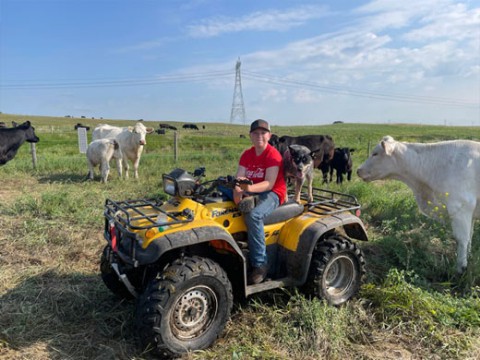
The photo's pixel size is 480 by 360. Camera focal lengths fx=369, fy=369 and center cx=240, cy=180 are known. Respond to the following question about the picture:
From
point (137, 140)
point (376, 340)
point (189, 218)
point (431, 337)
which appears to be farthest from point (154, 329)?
point (137, 140)

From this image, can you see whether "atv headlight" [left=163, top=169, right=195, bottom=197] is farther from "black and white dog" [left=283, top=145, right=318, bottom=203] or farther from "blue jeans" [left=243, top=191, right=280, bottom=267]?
"black and white dog" [left=283, top=145, right=318, bottom=203]

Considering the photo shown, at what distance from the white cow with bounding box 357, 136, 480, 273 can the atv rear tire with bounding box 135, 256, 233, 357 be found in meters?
3.11

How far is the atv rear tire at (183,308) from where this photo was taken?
2.83 meters

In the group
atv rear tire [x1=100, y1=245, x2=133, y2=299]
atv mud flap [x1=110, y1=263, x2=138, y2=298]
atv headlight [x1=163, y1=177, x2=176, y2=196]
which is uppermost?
atv headlight [x1=163, y1=177, x2=176, y2=196]

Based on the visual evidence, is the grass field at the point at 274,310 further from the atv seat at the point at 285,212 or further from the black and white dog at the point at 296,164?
the black and white dog at the point at 296,164

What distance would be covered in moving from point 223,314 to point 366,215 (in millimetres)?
4524

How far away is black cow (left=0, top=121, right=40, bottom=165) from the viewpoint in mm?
11141

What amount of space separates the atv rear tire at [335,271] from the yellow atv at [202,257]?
1 centimetres

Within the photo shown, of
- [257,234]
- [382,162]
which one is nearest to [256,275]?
[257,234]

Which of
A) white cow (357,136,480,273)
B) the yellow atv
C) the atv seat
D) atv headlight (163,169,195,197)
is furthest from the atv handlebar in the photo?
white cow (357,136,480,273)

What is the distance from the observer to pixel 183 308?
3070 mm

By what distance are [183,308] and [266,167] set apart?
1.53m

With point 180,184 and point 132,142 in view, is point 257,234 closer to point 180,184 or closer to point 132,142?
point 180,184

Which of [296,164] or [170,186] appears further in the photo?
[296,164]
